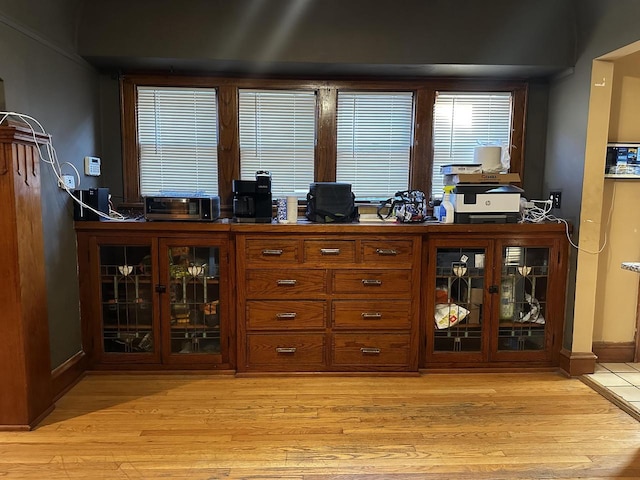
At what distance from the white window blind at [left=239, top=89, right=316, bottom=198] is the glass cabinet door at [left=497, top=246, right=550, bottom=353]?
5.38 ft

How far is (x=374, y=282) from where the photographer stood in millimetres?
2893

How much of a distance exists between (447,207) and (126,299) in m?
2.25

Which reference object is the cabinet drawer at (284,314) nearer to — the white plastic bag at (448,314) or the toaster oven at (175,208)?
the toaster oven at (175,208)

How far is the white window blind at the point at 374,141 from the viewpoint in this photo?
3314mm

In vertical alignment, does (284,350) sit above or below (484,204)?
below

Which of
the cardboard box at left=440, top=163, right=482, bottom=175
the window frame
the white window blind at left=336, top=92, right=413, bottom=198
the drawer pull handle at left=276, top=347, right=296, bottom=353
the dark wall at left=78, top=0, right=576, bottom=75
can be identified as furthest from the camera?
the white window blind at left=336, top=92, right=413, bottom=198

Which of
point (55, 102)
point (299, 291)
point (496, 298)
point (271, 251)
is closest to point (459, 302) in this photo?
point (496, 298)

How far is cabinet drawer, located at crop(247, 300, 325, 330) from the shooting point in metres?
2.88

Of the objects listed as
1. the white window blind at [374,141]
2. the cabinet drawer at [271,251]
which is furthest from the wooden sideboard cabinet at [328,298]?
the white window blind at [374,141]

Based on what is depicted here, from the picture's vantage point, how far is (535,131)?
10.9 feet

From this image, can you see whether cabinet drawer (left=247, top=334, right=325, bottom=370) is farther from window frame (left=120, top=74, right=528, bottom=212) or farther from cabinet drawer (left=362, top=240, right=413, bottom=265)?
window frame (left=120, top=74, right=528, bottom=212)

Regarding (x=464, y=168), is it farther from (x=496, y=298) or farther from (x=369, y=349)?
(x=369, y=349)

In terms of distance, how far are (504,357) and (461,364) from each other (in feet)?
1.00

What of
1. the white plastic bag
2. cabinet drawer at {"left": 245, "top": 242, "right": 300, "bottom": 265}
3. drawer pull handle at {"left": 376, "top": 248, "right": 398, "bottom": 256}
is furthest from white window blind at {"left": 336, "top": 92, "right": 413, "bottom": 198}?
the white plastic bag
